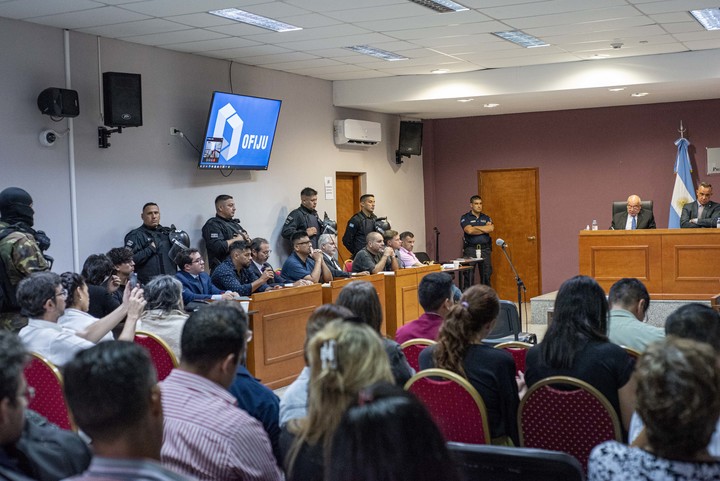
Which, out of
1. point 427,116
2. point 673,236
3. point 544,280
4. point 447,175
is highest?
point 427,116

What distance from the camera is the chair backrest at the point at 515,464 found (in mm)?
2025

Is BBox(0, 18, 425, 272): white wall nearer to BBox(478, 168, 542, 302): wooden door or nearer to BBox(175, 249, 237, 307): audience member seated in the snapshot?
BBox(175, 249, 237, 307): audience member seated

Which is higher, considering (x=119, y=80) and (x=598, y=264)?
(x=119, y=80)

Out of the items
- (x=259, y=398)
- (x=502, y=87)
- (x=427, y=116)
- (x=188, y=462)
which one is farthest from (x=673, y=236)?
(x=188, y=462)

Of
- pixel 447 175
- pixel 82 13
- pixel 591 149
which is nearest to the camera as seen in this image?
pixel 82 13

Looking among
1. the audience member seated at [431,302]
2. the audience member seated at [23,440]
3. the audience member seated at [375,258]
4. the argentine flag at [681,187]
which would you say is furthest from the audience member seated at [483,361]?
the argentine flag at [681,187]

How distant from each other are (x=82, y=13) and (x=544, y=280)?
856cm

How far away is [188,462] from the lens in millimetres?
2258

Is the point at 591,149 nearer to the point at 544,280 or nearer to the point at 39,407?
the point at 544,280

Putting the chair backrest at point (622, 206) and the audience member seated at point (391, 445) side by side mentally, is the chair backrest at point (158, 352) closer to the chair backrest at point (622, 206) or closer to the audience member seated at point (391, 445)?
the audience member seated at point (391, 445)

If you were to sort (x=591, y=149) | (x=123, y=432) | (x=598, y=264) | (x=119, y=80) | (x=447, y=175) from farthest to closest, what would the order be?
(x=447, y=175) → (x=591, y=149) → (x=598, y=264) → (x=119, y=80) → (x=123, y=432)

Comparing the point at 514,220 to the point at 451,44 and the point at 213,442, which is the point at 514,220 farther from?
the point at 213,442

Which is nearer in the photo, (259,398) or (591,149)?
(259,398)

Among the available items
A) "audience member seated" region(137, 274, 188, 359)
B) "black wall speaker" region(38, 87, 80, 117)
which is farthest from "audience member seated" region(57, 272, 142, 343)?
"black wall speaker" region(38, 87, 80, 117)
